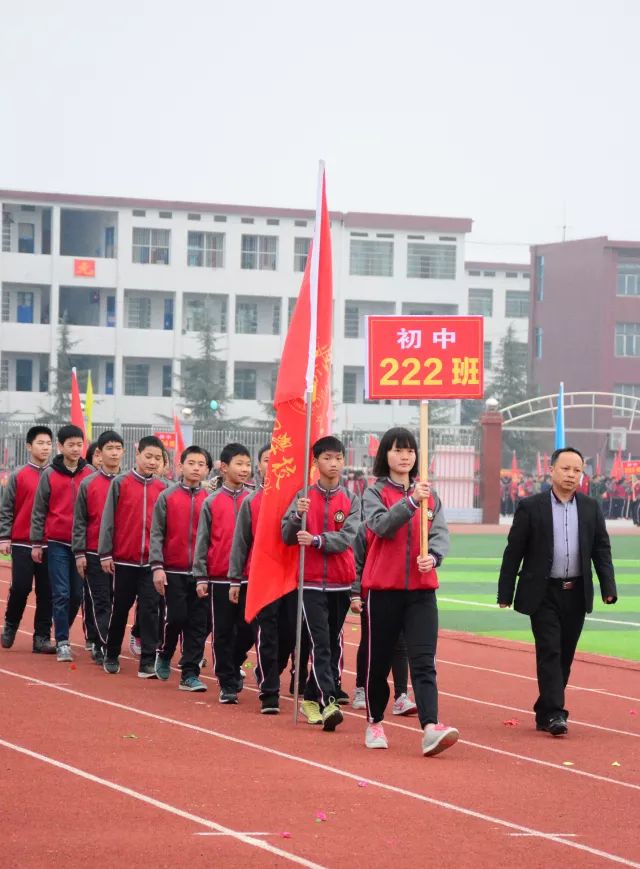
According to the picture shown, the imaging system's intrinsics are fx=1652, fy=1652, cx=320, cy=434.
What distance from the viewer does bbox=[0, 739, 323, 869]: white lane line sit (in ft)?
20.8

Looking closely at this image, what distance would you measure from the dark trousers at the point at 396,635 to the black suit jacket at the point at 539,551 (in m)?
1.14

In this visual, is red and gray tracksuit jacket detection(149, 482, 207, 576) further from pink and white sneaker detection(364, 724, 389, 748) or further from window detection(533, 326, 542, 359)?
window detection(533, 326, 542, 359)

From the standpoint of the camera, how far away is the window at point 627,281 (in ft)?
224

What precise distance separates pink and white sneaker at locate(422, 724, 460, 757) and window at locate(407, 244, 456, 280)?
6057 cm

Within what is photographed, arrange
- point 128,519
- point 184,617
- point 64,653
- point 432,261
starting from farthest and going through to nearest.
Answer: point 432,261 → point 64,653 → point 128,519 → point 184,617

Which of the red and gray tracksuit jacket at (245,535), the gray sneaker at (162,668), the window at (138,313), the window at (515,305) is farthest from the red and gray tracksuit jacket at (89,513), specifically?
the window at (515,305)

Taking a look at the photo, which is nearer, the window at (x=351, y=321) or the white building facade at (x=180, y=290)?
the white building facade at (x=180, y=290)

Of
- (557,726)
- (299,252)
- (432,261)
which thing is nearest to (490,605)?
(557,726)

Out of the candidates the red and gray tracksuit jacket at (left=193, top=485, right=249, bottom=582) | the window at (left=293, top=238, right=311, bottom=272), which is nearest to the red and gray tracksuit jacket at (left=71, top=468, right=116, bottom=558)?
the red and gray tracksuit jacket at (left=193, top=485, right=249, bottom=582)

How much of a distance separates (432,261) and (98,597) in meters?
56.7

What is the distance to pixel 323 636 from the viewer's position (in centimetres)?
1016

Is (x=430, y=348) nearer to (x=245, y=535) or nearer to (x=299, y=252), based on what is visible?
(x=245, y=535)

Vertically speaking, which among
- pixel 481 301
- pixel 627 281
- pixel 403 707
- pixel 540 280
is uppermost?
pixel 481 301

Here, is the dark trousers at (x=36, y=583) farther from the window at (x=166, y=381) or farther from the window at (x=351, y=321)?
the window at (x=351, y=321)
